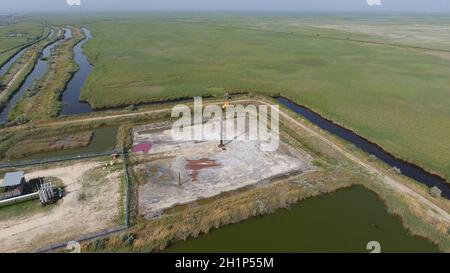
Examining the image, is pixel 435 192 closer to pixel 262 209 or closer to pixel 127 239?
pixel 262 209

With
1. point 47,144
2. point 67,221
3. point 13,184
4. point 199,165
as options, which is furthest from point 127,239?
point 47,144

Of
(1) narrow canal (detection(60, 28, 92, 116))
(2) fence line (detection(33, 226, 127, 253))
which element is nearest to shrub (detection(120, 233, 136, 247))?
(2) fence line (detection(33, 226, 127, 253))

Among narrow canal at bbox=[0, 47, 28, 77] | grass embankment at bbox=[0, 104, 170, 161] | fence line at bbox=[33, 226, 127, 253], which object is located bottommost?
fence line at bbox=[33, 226, 127, 253]

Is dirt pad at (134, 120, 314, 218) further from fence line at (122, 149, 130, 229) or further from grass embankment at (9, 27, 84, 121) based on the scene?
grass embankment at (9, 27, 84, 121)

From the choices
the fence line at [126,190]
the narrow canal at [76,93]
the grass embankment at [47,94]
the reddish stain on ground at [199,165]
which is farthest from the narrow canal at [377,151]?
the grass embankment at [47,94]

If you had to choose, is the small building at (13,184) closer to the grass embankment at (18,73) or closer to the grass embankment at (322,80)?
the grass embankment at (322,80)
